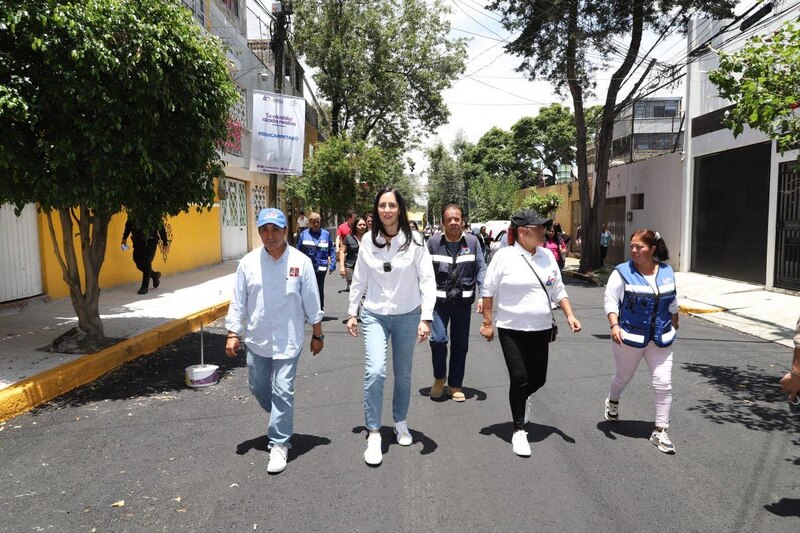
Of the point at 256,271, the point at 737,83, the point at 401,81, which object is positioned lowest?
the point at 256,271

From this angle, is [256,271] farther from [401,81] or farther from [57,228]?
[401,81]

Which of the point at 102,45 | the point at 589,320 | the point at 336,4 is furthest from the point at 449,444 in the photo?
the point at 336,4

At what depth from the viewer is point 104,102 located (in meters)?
5.35

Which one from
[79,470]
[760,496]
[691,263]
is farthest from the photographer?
[691,263]

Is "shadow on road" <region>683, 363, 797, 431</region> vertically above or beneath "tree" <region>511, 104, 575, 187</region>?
beneath

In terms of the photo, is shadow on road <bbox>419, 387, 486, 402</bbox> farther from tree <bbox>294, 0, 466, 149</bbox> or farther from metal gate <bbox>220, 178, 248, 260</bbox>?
tree <bbox>294, 0, 466, 149</bbox>

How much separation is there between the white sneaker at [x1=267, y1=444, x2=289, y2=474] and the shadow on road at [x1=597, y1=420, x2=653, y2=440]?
236cm

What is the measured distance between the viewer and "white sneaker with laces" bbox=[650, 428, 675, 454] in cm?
408

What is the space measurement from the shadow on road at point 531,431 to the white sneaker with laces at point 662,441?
0.56 m

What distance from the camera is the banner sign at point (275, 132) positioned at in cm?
1348

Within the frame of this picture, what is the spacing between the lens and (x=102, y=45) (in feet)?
16.7

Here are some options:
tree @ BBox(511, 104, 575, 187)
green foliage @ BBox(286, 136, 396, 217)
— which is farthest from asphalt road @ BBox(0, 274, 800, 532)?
tree @ BBox(511, 104, 575, 187)

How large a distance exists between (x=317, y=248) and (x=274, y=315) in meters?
4.56

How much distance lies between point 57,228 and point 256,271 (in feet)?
26.3
